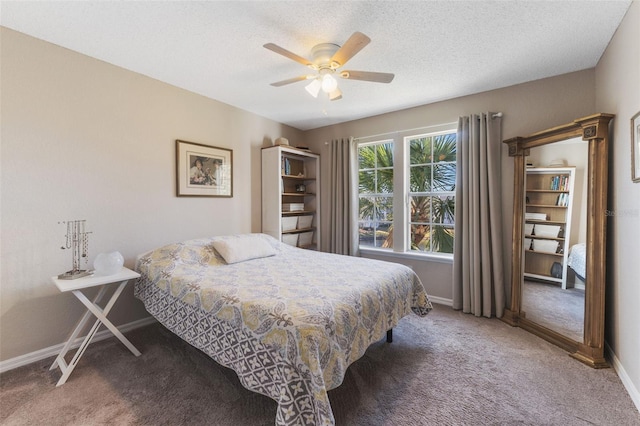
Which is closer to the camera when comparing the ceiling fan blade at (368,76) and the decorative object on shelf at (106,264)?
the ceiling fan blade at (368,76)

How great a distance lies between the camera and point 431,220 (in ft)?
11.7

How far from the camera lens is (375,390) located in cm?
181

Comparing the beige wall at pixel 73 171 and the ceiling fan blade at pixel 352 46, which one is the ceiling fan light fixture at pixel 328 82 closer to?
the ceiling fan blade at pixel 352 46

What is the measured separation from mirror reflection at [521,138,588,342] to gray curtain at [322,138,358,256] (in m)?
2.02

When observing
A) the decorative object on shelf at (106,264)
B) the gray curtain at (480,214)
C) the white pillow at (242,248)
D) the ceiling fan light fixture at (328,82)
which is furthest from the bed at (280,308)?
the ceiling fan light fixture at (328,82)

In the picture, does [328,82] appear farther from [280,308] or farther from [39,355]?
[39,355]

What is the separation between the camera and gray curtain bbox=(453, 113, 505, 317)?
9.62 feet

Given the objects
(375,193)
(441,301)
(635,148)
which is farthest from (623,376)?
(375,193)

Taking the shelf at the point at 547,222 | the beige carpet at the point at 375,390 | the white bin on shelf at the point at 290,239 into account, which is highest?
the shelf at the point at 547,222

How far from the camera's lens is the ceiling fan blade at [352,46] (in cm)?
160

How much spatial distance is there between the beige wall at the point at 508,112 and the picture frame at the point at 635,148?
1016 mm

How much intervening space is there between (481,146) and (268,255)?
2.58 metres

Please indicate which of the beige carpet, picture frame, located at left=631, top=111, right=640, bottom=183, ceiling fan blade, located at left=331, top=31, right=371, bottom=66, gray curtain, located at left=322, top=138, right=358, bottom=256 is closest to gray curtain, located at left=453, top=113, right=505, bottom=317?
the beige carpet

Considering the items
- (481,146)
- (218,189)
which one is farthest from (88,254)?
(481,146)
